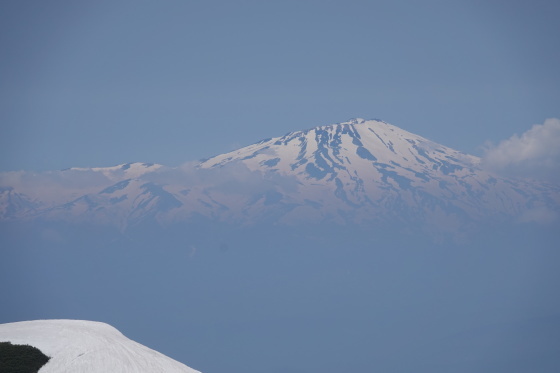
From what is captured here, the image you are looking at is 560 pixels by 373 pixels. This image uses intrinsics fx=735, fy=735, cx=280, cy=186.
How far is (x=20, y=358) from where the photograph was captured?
1999 inches

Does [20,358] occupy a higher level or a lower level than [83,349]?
lower

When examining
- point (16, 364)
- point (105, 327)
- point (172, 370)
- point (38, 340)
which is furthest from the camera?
point (105, 327)

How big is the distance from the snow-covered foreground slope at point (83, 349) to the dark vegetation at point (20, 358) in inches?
22.8

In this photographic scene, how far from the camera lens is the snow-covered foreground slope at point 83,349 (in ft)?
170

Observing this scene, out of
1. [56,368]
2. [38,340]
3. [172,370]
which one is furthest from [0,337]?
[172,370]

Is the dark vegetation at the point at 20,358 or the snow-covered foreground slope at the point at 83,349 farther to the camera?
the snow-covered foreground slope at the point at 83,349

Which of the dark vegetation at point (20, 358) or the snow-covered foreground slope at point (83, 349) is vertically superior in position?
the snow-covered foreground slope at point (83, 349)

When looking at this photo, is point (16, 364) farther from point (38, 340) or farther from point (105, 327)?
point (105, 327)

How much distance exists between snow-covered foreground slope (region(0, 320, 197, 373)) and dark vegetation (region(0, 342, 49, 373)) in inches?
22.8

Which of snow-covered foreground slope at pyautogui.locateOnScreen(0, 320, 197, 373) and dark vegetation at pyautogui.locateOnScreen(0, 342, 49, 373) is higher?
snow-covered foreground slope at pyautogui.locateOnScreen(0, 320, 197, 373)

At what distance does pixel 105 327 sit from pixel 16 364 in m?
13.7

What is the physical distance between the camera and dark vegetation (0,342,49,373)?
49.8m

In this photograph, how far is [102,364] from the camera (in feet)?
172

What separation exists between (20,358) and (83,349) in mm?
4522
